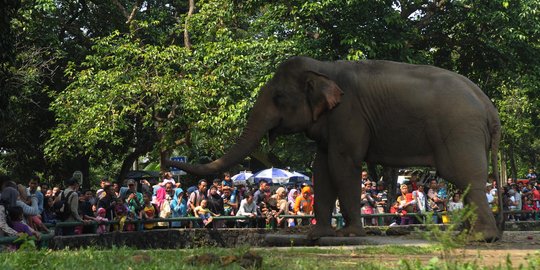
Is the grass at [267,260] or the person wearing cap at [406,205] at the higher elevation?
the person wearing cap at [406,205]

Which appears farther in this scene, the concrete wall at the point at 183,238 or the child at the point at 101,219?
the child at the point at 101,219

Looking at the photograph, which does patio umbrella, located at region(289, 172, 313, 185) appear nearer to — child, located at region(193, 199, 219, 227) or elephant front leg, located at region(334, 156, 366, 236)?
child, located at region(193, 199, 219, 227)

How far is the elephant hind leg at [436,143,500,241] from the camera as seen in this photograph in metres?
14.1

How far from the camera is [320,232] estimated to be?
50.0 ft

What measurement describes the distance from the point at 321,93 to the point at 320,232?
7.73 ft

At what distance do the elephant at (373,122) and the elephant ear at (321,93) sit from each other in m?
0.02

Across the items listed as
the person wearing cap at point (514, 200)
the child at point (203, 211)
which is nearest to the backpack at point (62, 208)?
the child at point (203, 211)

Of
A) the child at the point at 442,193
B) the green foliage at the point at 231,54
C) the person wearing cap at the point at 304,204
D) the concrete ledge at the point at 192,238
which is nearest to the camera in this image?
the concrete ledge at the point at 192,238

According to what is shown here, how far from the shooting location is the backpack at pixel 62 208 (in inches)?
740

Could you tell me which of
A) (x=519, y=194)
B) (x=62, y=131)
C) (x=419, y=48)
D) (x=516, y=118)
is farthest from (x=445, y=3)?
(x=516, y=118)

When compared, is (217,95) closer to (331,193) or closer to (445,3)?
(445,3)

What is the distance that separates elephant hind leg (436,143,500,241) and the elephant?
16mm

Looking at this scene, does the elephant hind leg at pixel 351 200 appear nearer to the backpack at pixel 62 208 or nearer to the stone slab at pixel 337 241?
the stone slab at pixel 337 241

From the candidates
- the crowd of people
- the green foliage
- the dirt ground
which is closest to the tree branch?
the green foliage
